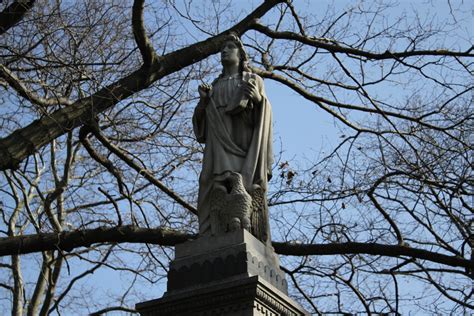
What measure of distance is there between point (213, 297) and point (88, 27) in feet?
22.2

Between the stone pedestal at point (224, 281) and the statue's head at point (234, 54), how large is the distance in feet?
6.81

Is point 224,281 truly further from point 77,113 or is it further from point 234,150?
point 77,113

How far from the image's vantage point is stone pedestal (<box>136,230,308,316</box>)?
326 inches

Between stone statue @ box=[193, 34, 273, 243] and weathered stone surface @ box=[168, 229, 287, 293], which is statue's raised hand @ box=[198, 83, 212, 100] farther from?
weathered stone surface @ box=[168, 229, 287, 293]

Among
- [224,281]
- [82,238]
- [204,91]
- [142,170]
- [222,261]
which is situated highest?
[142,170]

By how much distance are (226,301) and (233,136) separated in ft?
6.22

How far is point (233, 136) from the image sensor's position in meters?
9.52

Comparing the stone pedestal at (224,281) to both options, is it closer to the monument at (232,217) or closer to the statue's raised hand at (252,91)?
the monument at (232,217)

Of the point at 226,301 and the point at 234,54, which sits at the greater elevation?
the point at 234,54

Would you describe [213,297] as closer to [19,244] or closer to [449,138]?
[19,244]

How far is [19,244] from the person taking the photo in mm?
13258

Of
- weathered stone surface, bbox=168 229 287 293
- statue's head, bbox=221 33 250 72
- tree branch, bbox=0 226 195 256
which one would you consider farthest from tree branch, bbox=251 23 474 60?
weathered stone surface, bbox=168 229 287 293

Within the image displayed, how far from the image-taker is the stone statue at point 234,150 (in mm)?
9039

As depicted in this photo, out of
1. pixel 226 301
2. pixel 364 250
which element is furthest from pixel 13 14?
pixel 226 301
